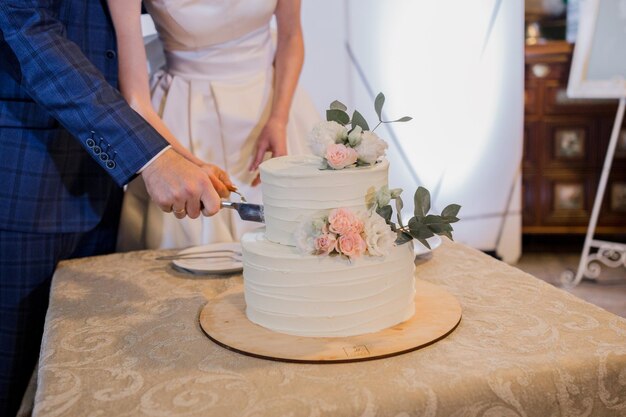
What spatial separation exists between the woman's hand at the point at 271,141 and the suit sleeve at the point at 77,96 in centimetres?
50

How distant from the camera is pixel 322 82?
3898 millimetres

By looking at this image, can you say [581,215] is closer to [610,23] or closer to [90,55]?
[610,23]

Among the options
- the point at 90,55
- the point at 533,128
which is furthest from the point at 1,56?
the point at 533,128

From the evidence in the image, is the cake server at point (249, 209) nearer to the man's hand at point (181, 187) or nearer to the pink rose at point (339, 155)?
the man's hand at point (181, 187)

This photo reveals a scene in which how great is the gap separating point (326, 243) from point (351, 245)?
1.3 inches

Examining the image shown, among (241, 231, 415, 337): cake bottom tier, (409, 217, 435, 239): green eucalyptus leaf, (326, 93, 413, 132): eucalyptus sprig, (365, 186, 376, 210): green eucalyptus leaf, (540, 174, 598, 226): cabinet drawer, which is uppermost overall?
(326, 93, 413, 132): eucalyptus sprig

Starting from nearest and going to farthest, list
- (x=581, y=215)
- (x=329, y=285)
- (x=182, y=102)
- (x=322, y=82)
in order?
(x=329, y=285) < (x=182, y=102) < (x=322, y=82) < (x=581, y=215)

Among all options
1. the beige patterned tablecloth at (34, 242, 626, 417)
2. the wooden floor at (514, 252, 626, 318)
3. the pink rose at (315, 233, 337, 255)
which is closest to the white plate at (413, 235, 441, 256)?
the beige patterned tablecloth at (34, 242, 626, 417)

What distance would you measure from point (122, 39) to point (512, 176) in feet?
9.63

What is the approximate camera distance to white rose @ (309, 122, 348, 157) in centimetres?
102

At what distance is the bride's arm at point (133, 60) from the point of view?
163cm

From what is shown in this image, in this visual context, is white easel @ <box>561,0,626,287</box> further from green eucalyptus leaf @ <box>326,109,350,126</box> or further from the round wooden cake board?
green eucalyptus leaf @ <box>326,109,350,126</box>

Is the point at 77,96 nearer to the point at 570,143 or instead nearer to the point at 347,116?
the point at 347,116

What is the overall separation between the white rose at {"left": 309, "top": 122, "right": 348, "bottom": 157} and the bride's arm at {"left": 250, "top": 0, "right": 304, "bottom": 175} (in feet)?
2.70
